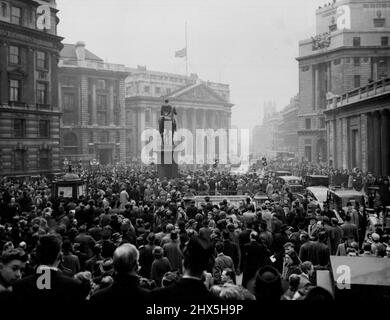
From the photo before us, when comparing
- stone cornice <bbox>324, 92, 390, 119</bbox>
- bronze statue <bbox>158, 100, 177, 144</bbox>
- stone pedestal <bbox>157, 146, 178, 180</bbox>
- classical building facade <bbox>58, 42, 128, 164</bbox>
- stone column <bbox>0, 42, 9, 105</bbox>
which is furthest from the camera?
classical building facade <bbox>58, 42, 128, 164</bbox>

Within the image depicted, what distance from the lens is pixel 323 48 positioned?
65.8 metres

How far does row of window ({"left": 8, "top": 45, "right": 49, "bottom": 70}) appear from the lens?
42.8 meters

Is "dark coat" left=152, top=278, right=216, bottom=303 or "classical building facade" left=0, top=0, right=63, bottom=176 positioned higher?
"classical building facade" left=0, top=0, right=63, bottom=176

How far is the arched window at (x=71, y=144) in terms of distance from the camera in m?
72.1

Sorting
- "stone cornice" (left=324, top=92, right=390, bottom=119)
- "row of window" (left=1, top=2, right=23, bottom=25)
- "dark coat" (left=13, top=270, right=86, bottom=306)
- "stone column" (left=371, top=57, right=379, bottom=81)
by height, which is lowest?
"dark coat" (left=13, top=270, right=86, bottom=306)

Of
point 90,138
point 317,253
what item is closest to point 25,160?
point 90,138

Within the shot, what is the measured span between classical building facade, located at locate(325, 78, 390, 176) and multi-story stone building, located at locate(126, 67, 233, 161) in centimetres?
4630

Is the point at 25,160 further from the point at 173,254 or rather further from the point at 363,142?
the point at 173,254

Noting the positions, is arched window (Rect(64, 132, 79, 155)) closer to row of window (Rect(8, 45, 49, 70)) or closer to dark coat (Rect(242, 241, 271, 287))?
row of window (Rect(8, 45, 49, 70))

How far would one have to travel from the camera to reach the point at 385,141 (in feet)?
118

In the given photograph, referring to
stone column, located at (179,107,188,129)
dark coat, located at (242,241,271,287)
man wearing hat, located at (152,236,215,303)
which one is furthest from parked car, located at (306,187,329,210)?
stone column, located at (179,107,188,129)

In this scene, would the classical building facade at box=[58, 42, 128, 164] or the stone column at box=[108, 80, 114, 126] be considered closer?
the classical building facade at box=[58, 42, 128, 164]

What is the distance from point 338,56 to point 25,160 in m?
43.8
